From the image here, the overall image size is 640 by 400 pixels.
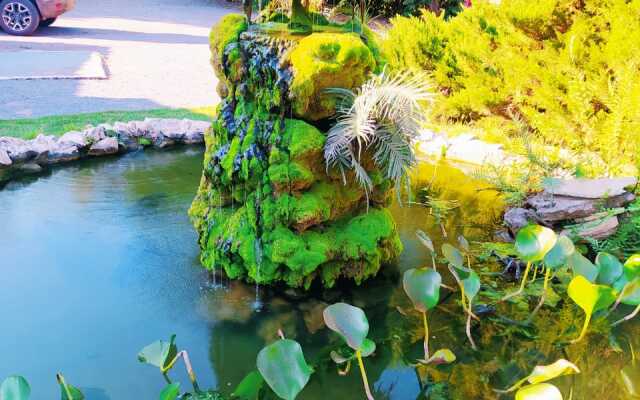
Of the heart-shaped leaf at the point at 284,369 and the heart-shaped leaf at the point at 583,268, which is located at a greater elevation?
the heart-shaped leaf at the point at 583,268

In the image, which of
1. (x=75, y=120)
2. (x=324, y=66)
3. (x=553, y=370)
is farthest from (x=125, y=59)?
(x=553, y=370)

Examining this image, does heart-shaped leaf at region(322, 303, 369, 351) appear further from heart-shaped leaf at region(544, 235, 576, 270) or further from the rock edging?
the rock edging

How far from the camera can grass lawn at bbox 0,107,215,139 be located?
6.11 metres

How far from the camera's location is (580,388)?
8.86ft

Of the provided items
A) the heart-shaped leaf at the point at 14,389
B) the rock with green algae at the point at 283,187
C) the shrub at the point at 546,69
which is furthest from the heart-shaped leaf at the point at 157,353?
the shrub at the point at 546,69

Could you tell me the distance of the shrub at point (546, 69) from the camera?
5.04 metres

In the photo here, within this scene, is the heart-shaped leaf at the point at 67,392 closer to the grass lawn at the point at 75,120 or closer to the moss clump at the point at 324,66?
the moss clump at the point at 324,66

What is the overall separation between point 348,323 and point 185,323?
1.24 m

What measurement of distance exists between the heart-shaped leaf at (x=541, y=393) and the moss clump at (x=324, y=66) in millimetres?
1981

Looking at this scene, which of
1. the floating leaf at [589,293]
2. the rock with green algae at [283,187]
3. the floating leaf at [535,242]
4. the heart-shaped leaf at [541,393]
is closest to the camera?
the heart-shaped leaf at [541,393]

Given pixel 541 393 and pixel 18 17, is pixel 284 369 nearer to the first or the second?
pixel 541 393

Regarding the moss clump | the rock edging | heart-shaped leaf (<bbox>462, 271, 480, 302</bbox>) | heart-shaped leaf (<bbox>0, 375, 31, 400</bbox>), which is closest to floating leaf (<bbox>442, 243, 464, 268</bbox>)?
heart-shaped leaf (<bbox>462, 271, 480, 302</bbox>)

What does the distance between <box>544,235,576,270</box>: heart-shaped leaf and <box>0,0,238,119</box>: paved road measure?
6.06 metres

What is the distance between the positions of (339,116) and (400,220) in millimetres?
1584
